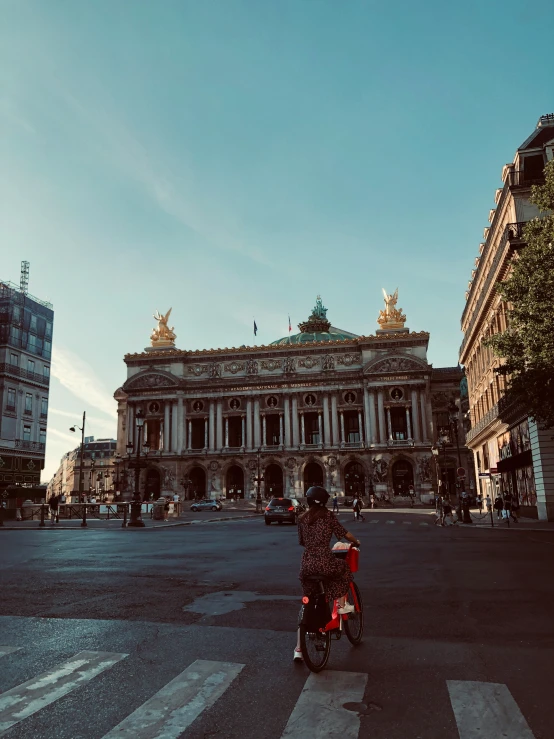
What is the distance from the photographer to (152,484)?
80.4m

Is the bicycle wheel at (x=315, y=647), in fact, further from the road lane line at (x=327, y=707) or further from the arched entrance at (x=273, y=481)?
the arched entrance at (x=273, y=481)

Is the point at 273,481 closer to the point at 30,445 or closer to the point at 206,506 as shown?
the point at 206,506

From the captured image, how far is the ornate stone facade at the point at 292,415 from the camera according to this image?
2940 inches

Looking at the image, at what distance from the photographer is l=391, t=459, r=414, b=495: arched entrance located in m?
73.8

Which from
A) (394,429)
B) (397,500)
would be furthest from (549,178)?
(394,429)

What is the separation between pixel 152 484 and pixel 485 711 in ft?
260

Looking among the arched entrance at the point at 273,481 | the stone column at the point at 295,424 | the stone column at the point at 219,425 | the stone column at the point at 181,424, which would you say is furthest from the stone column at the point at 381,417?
the stone column at the point at 181,424

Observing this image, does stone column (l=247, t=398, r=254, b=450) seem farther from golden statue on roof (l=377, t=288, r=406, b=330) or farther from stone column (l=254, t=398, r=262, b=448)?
golden statue on roof (l=377, t=288, r=406, b=330)

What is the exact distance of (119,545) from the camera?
64.8 ft

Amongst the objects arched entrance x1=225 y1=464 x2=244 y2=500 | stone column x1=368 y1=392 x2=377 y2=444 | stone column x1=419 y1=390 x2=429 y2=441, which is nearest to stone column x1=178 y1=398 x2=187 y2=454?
arched entrance x1=225 y1=464 x2=244 y2=500

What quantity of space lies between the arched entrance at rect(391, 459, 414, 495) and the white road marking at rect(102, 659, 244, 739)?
71.0 meters

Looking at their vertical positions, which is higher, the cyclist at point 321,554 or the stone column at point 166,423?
the stone column at point 166,423

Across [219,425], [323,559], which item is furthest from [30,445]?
[323,559]

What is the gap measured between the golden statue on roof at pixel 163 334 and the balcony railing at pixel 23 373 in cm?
2020
